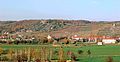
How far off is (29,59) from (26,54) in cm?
292

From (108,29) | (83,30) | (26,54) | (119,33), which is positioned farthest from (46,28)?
(26,54)

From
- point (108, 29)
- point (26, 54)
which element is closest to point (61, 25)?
point (108, 29)

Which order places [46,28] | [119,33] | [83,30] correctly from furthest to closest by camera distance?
[46,28], [83,30], [119,33]

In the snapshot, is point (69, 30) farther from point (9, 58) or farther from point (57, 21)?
point (9, 58)

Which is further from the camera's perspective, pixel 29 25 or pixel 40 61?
pixel 29 25

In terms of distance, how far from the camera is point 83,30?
17188 cm

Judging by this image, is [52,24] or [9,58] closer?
[9,58]

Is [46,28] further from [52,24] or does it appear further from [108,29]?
[108,29]

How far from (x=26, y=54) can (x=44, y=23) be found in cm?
13424

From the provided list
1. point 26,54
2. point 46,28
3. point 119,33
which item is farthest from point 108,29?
point 26,54

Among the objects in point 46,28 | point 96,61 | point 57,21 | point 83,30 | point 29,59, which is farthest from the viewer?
point 57,21

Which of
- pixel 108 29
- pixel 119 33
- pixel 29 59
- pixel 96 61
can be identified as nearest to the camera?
pixel 96 61

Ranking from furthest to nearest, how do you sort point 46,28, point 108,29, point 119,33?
point 46,28 → point 108,29 → point 119,33

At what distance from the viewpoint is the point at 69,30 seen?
176250 mm
